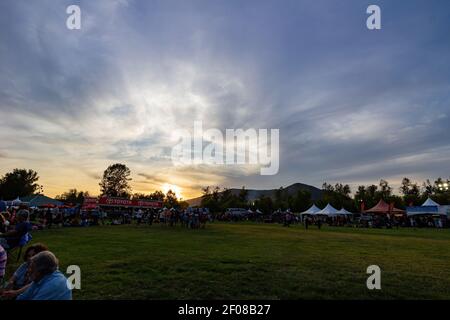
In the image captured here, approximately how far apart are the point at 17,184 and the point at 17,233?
10957cm

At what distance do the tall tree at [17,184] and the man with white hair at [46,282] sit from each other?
111 m

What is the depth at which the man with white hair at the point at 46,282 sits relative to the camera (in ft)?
12.8

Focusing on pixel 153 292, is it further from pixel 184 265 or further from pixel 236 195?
pixel 236 195

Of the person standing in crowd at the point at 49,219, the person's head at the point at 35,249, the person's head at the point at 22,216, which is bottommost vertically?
the person standing in crowd at the point at 49,219

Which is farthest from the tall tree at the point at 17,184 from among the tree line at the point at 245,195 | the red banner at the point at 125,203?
the red banner at the point at 125,203

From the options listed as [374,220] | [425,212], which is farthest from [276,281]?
[425,212]

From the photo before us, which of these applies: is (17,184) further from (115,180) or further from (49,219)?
(49,219)

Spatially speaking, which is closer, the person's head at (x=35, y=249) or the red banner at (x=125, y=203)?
the person's head at (x=35, y=249)

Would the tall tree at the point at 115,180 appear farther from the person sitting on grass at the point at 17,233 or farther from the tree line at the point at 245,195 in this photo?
the person sitting on grass at the point at 17,233

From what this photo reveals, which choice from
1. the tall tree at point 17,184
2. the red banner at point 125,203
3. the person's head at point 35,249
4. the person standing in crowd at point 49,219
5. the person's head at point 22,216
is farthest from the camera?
the tall tree at point 17,184

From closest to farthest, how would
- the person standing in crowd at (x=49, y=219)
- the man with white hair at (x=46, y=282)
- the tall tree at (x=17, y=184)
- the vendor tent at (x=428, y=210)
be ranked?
the man with white hair at (x=46, y=282)
the person standing in crowd at (x=49, y=219)
the vendor tent at (x=428, y=210)
the tall tree at (x=17, y=184)
